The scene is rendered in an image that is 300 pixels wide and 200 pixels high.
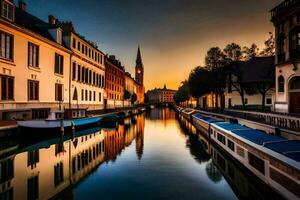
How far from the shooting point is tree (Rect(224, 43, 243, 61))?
4272cm

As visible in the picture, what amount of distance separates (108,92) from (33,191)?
50940 mm

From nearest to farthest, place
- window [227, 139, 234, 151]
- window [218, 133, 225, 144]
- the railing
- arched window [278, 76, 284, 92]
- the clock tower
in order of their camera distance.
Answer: the railing → window [227, 139, 234, 151] → window [218, 133, 225, 144] → arched window [278, 76, 284, 92] → the clock tower

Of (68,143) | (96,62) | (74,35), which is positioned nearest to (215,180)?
(68,143)

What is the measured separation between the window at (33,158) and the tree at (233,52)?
36.3m

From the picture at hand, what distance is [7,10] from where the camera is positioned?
22984 millimetres

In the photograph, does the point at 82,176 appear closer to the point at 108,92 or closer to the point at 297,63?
the point at 297,63

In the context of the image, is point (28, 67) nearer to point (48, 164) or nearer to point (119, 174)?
point (48, 164)

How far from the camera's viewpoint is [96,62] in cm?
4919

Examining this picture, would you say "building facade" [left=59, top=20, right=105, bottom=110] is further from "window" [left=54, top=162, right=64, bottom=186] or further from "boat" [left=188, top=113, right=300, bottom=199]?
"boat" [left=188, top=113, right=300, bottom=199]

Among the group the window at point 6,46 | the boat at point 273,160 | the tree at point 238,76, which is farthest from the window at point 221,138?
the window at point 6,46

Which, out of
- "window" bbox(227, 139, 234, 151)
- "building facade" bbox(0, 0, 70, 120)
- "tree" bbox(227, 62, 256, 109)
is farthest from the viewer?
"tree" bbox(227, 62, 256, 109)

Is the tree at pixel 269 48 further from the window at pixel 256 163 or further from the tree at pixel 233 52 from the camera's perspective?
the window at pixel 256 163

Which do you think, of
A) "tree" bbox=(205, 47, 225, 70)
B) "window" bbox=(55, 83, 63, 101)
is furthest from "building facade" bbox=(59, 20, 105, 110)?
"tree" bbox=(205, 47, 225, 70)

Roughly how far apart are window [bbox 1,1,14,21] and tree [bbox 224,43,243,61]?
3357 cm
